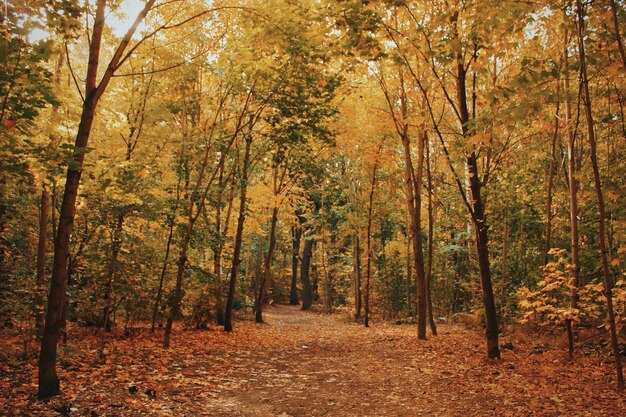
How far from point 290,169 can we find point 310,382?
34.0ft

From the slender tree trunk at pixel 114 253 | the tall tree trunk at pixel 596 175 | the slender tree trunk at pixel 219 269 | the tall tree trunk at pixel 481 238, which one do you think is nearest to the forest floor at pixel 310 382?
the tall tree trunk at pixel 481 238

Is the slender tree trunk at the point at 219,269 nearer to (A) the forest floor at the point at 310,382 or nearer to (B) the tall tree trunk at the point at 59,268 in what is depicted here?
(A) the forest floor at the point at 310,382

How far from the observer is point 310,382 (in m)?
6.76

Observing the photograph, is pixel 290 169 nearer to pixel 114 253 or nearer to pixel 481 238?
pixel 114 253

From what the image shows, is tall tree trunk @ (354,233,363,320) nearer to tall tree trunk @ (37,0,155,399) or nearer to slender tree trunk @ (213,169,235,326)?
slender tree trunk @ (213,169,235,326)

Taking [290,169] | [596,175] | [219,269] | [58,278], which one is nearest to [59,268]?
[58,278]

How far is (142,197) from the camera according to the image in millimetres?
8547

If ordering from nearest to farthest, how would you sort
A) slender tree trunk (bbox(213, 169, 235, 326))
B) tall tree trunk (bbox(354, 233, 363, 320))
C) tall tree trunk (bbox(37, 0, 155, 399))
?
tall tree trunk (bbox(37, 0, 155, 399)) < slender tree trunk (bbox(213, 169, 235, 326)) < tall tree trunk (bbox(354, 233, 363, 320))

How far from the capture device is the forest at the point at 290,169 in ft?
15.7

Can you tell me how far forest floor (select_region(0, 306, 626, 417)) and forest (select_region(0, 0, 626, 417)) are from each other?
0.17 ft

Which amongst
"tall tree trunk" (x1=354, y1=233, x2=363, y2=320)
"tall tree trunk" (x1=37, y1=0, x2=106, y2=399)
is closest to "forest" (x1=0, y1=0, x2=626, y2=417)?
"tall tree trunk" (x1=37, y1=0, x2=106, y2=399)

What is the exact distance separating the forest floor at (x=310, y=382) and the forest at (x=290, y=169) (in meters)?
0.05

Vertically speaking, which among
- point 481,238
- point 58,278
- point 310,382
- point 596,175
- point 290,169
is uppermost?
point 290,169

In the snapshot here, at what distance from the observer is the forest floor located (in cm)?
496
